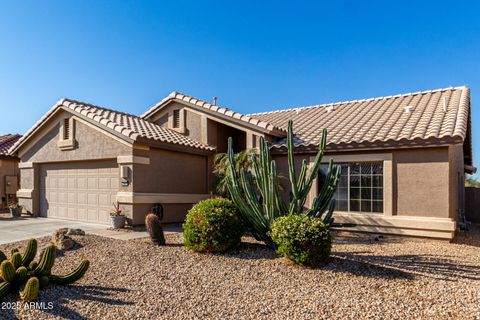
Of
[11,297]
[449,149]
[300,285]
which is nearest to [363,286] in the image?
[300,285]

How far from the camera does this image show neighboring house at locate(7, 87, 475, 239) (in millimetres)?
10781

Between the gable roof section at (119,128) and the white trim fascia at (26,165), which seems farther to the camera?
the white trim fascia at (26,165)

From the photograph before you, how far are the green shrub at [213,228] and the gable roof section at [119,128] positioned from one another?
4.67 metres

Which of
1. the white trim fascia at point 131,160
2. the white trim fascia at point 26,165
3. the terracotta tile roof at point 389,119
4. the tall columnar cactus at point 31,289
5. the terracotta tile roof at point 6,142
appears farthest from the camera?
the terracotta tile roof at point 6,142

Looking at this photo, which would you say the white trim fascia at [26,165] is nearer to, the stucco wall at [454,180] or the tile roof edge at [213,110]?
Result: the tile roof edge at [213,110]

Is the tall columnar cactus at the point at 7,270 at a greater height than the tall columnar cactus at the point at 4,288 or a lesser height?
greater

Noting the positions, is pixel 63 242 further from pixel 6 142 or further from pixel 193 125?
pixel 6 142

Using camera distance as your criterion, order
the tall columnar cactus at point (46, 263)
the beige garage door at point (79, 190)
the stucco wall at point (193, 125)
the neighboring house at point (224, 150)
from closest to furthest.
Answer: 1. the tall columnar cactus at point (46, 263)
2. the neighboring house at point (224, 150)
3. the beige garage door at point (79, 190)
4. the stucco wall at point (193, 125)

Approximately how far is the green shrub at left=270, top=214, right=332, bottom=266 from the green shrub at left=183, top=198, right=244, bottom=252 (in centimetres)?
128

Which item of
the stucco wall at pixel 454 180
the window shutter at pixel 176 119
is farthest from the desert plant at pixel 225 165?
the stucco wall at pixel 454 180

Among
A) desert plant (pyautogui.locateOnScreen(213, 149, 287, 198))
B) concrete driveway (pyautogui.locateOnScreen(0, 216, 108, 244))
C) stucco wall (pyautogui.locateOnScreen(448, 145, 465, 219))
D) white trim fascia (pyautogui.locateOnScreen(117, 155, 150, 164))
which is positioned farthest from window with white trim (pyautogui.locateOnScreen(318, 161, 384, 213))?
concrete driveway (pyautogui.locateOnScreen(0, 216, 108, 244))

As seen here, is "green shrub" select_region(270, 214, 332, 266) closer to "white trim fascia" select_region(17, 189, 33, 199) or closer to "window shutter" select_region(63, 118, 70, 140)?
"window shutter" select_region(63, 118, 70, 140)

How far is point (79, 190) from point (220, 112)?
6368 mm

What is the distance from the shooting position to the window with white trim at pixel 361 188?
37.9ft
